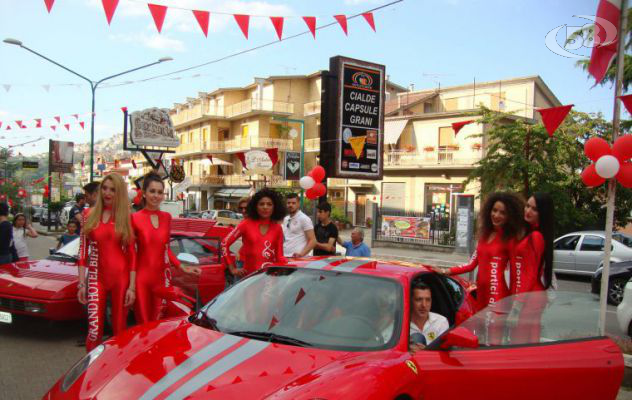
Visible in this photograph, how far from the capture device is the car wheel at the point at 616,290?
34.1 feet

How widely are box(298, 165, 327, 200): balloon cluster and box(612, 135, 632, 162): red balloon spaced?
18.1 ft

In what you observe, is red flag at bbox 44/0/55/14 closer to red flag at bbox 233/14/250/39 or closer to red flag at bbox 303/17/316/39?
red flag at bbox 233/14/250/39

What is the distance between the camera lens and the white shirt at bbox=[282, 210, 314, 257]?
275 inches

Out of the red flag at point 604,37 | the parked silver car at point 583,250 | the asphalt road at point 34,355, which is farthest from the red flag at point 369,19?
the parked silver car at point 583,250

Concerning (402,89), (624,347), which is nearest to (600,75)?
(624,347)

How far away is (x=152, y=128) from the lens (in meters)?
16.8

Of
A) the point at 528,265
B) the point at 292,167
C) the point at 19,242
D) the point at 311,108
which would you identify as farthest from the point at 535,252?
the point at 311,108

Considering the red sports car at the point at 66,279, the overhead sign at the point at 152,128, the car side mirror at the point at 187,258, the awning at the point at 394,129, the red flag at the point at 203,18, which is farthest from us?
the awning at the point at 394,129

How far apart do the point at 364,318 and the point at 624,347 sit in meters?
3.85

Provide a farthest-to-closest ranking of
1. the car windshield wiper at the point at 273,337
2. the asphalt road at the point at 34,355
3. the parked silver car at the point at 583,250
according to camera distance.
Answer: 1. the parked silver car at the point at 583,250
2. the asphalt road at the point at 34,355
3. the car windshield wiper at the point at 273,337

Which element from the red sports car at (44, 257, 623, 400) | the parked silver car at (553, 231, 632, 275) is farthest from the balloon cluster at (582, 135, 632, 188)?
the parked silver car at (553, 231, 632, 275)

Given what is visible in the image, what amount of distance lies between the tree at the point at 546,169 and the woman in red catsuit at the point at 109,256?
57.5 ft

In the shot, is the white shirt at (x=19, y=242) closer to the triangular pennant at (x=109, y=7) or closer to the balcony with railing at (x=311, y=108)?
the triangular pennant at (x=109, y=7)

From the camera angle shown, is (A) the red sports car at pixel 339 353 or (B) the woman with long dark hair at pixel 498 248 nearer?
(A) the red sports car at pixel 339 353
